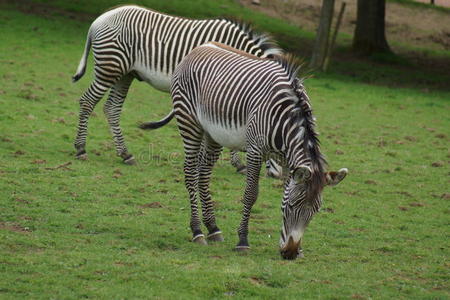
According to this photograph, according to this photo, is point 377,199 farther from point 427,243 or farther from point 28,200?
point 28,200

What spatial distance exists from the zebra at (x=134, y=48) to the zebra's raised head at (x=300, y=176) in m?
4.63

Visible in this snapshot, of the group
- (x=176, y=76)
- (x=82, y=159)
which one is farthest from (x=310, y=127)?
(x=82, y=159)

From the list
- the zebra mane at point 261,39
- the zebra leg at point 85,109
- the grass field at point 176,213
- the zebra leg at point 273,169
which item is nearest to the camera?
the grass field at point 176,213

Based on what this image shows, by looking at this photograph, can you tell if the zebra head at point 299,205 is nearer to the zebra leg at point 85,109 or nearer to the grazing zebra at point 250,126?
the grazing zebra at point 250,126

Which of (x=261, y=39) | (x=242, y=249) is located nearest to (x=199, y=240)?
(x=242, y=249)

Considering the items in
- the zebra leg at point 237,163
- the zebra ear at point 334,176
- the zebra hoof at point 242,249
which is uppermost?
the zebra ear at point 334,176

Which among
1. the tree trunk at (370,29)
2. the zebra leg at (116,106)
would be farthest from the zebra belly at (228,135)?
the tree trunk at (370,29)

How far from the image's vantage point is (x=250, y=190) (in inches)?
324

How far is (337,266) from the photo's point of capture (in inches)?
320

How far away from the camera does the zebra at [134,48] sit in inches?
492

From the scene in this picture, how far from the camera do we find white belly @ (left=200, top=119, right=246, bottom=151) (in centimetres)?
840

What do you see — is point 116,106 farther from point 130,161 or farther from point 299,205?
point 299,205

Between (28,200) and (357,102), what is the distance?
522 inches

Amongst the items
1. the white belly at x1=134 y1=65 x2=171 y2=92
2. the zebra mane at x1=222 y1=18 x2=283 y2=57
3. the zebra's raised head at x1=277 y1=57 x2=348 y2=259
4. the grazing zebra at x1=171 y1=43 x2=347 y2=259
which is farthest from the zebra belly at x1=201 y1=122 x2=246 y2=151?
the white belly at x1=134 y1=65 x2=171 y2=92
